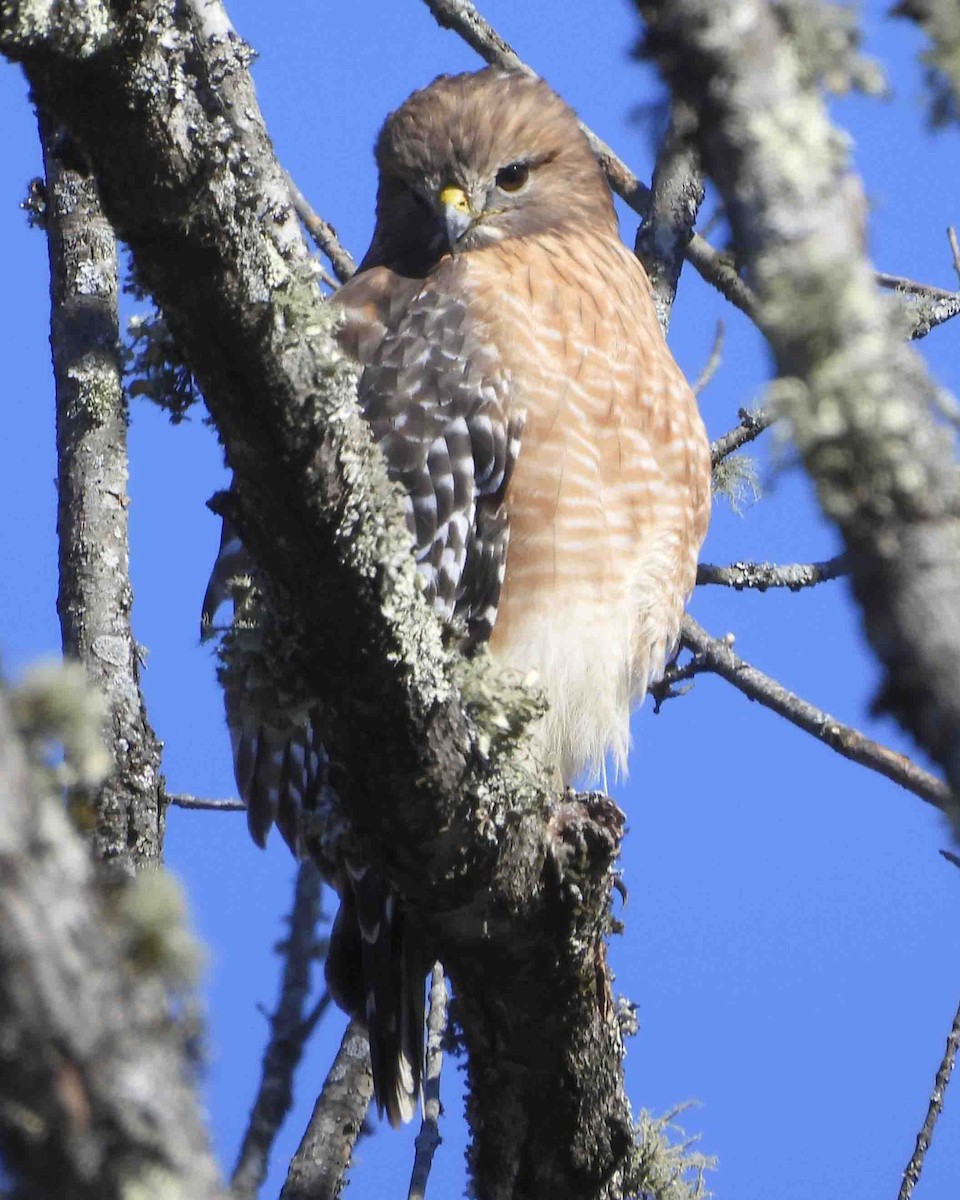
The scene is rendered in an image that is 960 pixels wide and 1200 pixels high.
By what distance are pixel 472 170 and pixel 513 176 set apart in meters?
0.18

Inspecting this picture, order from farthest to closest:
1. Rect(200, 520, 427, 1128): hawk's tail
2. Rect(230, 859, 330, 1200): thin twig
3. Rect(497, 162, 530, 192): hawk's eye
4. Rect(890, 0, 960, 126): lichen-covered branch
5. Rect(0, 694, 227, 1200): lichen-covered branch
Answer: Rect(497, 162, 530, 192): hawk's eye → Rect(200, 520, 427, 1128): hawk's tail → Rect(230, 859, 330, 1200): thin twig → Rect(890, 0, 960, 126): lichen-covered branch → Rect(0, 694, 227, 1200): lichen-covered branch

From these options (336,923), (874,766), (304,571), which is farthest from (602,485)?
(304,571)

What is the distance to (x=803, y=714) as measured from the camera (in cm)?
432

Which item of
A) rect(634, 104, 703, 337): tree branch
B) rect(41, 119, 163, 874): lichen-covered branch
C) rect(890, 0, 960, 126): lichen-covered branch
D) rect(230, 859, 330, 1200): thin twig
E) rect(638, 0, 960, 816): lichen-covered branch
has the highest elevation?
A: rect(634, 104, 703, 337): tree branch

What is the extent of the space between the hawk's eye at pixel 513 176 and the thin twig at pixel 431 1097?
2.37 meters

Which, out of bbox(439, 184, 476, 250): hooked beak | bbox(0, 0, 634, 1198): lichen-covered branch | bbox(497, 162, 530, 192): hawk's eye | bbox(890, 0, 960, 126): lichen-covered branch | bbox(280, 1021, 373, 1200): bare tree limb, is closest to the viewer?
bbox(890, 0, 960, 126): lichen-covered branch

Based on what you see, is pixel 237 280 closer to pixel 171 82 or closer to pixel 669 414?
pixel 171 82

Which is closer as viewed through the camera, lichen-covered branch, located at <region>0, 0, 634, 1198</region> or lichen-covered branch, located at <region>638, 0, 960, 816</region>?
lichen-covered branch, located at <region>638, 0, 960, 816</region>

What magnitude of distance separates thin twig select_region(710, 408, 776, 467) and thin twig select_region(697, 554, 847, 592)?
365 mm

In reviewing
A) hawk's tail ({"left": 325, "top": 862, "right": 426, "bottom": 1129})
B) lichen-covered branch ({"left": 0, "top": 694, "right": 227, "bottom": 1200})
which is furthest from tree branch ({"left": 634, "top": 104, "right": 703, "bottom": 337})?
lichen-covered branch ({"left": 0, "top": 694, "right": 227, "bottom": 1200})

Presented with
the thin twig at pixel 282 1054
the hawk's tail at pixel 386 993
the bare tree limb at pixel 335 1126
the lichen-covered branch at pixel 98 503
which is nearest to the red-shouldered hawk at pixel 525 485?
the hawk's tail at pixel 386 993

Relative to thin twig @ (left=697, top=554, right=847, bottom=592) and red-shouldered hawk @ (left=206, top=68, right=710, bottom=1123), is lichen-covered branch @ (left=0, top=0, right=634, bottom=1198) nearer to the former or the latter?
red-shouldered hawk @ (left=206, top=68, right=710, bottom=1123)

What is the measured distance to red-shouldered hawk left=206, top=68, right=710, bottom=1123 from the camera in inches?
158

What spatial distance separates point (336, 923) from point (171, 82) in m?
2.35
